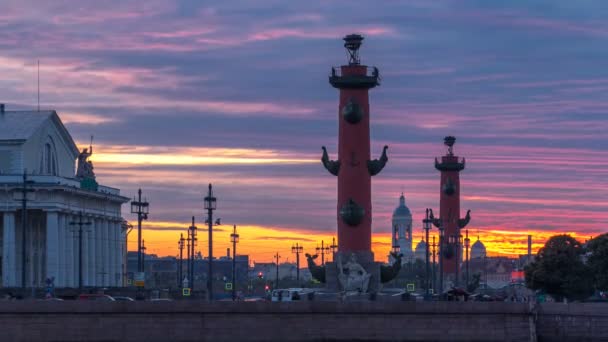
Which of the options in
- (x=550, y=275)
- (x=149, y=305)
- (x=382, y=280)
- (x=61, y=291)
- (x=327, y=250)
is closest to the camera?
(x=149, y=305)

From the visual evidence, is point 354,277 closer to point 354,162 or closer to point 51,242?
point 354,162

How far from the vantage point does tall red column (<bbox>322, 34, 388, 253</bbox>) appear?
8869 centimetres

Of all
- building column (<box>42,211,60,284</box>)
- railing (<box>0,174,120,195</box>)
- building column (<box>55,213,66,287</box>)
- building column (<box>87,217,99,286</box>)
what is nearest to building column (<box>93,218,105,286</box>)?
building column (<box>87,217,99,286</box>)

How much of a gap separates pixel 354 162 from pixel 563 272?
38285 mm

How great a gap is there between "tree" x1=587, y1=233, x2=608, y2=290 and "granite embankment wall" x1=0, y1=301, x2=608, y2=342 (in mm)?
41238

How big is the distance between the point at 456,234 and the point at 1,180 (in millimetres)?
39071

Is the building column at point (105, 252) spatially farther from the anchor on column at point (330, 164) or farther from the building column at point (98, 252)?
the anchor on column at point (330, 164)

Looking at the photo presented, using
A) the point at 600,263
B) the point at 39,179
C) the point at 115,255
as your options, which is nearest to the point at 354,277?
the point at 600,263

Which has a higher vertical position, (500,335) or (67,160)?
(67,160)

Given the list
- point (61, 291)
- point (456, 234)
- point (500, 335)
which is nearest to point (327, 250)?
point (456, 234)

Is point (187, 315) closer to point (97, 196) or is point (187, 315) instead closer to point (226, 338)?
Result: point (226, 338)

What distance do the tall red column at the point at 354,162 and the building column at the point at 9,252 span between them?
132 ft

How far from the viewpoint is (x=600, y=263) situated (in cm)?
12038

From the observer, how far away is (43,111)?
130375 millimetres
